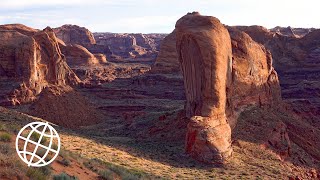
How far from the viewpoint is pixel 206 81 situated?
3322cm

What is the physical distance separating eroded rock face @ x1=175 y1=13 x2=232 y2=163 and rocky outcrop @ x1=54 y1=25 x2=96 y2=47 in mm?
124759

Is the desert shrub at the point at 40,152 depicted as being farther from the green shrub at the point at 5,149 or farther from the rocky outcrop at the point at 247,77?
the rocky outcrop at the point at 247,77

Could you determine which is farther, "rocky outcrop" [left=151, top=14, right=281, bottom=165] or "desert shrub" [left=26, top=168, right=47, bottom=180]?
"rocky outcrop" [left=151, top=14, right=281, bottom=165]

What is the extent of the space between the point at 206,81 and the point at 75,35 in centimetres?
13908

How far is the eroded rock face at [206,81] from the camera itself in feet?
103

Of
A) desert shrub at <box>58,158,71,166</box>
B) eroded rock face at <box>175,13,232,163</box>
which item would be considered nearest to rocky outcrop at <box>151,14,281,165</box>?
eroded rock face at <box>175,13,232,163</box>

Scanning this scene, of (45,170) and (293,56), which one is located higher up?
(293,56)

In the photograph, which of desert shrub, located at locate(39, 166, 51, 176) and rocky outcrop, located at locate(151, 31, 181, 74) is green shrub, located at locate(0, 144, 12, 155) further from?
rocky outcrop, located at locate(151, 31, 181, 74)

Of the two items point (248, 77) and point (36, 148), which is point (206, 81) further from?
point (36, 148)

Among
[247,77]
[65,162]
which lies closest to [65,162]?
[65,162]

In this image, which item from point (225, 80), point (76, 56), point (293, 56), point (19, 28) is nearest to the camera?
point (225, 80)

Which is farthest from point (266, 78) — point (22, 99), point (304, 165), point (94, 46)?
point (94, 46)

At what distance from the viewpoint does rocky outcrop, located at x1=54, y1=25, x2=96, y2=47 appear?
159875 millimetres

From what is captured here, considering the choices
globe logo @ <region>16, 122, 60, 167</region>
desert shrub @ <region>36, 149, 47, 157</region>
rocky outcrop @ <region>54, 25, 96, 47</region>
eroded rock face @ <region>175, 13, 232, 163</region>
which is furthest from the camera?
rocky outcrop @ <region>54, 25, 96, 47</region>
